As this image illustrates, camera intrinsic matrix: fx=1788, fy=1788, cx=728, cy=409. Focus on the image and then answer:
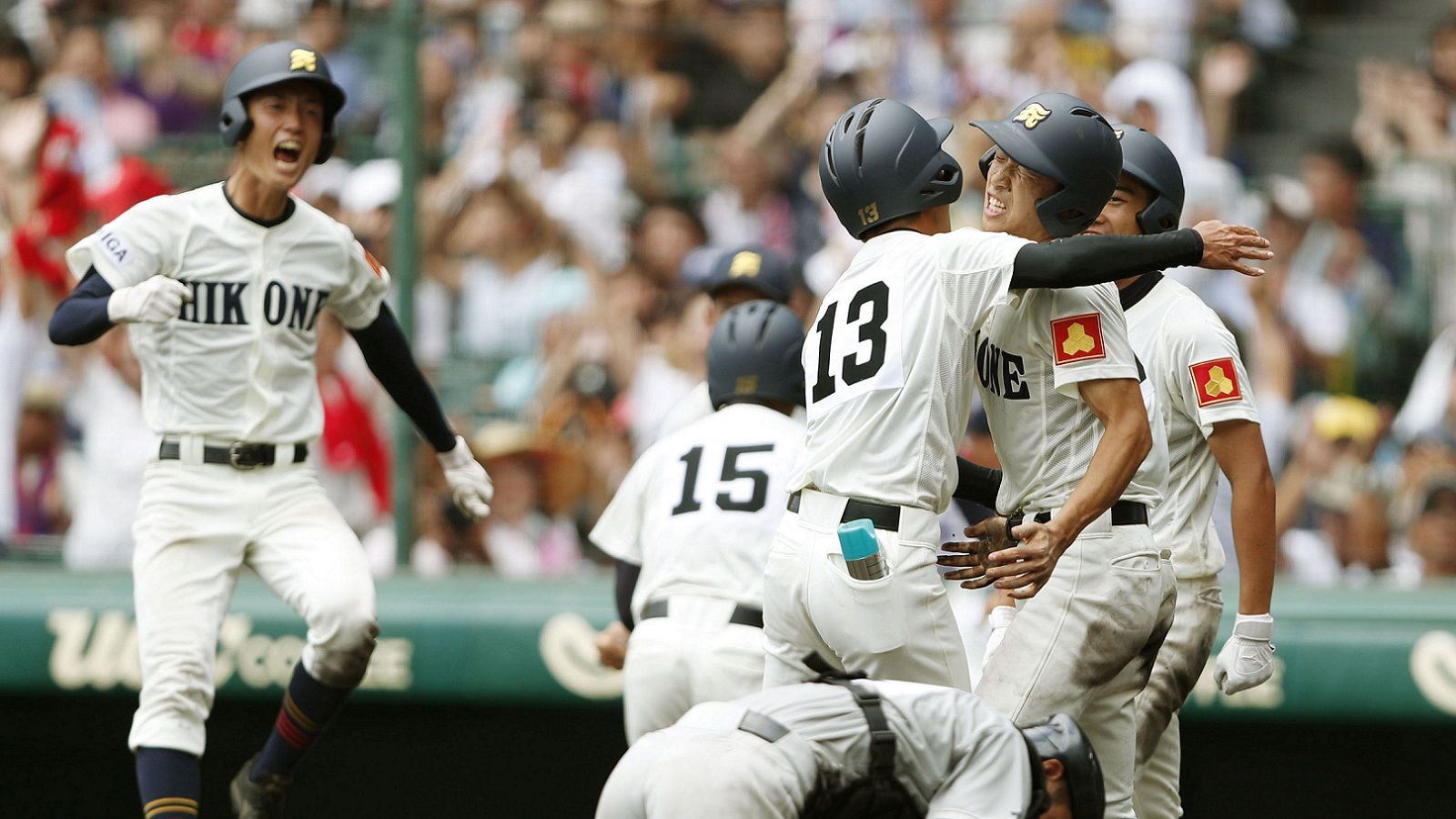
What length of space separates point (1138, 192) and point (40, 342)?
5056 millimetres

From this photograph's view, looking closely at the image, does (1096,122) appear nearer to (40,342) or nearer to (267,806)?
(267,806)

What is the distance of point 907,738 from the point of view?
10.4 feet

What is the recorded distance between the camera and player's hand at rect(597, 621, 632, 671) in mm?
5460

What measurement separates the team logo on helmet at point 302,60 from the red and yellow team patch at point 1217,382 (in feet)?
8.21

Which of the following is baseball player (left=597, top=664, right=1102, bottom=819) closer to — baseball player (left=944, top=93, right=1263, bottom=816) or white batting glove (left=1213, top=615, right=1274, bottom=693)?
baseball player (left=944, top=93, right=1263, bottom=816)

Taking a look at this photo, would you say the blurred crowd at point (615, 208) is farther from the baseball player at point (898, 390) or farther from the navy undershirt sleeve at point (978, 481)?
the baseball player at point (898, 390)

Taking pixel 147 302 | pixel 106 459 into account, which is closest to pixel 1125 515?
pixel 147 302

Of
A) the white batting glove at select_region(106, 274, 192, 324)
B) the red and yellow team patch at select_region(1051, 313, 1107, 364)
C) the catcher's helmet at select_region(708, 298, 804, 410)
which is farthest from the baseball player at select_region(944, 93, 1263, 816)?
the white batting glove at select_region(106, 274, 192, 324)

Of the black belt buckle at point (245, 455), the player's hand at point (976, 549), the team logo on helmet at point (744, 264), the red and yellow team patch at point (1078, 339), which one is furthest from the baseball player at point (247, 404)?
the red and yellow team patch at point (1078, 339)

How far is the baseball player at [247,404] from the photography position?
480 cm

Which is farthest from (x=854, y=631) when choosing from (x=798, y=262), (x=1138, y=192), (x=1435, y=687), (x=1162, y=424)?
(x=798, y=262)

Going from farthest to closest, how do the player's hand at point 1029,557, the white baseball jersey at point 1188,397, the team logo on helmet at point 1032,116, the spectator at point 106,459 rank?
the spectator at point 106,459
the white baseball jersey at point 1188,397
the team logo on helmet at point 1032,116
the player's hand at point 1029,557

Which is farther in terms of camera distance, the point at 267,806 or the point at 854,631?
the point at 267,806

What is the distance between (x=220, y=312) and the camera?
194 inches
